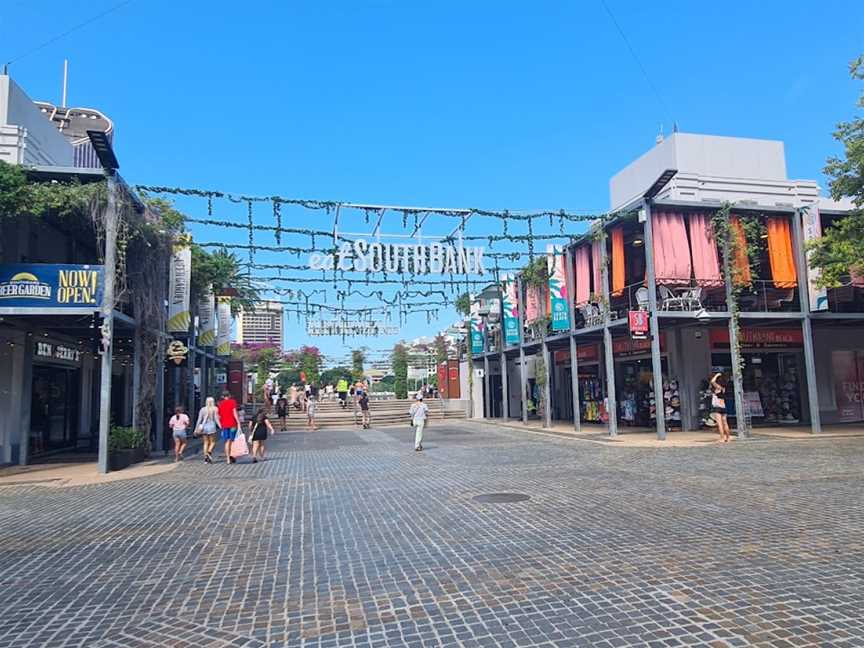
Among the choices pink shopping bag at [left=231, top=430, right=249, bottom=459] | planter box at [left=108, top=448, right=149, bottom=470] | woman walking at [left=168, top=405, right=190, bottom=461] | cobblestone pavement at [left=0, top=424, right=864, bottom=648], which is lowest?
cobblestone pavement at [left=0, top=424, right=864, bottom=648]

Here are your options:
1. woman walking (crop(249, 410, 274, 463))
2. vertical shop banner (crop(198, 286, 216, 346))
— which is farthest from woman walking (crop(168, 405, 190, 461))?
vertical shop banner (crop(198, 286, 216, 346))

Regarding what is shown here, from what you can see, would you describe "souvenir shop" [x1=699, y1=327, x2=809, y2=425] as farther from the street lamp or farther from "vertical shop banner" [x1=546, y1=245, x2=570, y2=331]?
the street lamp

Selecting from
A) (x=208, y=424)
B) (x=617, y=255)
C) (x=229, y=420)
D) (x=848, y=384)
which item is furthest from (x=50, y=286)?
(x=848, y=384)

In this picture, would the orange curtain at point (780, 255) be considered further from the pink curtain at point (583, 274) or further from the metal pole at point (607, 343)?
the pink curtain at point (583, 274)

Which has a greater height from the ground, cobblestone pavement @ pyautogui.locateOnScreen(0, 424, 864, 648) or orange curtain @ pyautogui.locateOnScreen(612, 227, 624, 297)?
orange curtain @ pyautogui.locateOnScreen(612, 227, 624, 297)

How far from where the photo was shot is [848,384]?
22688 mm

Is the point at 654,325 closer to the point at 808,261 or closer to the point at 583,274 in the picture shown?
the point at 583,274

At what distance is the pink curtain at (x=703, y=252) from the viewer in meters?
18.5

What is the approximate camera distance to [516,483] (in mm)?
10391

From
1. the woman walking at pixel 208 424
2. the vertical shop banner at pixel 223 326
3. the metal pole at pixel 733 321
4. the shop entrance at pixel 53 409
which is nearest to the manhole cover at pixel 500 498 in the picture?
the woman walking at pixel 208 424

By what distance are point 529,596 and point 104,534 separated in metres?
5.40

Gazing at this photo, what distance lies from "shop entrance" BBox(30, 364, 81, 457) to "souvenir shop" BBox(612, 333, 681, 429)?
1892 centimetres

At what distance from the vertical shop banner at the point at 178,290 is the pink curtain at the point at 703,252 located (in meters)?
15.2

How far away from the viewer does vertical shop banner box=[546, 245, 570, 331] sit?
21641mm
